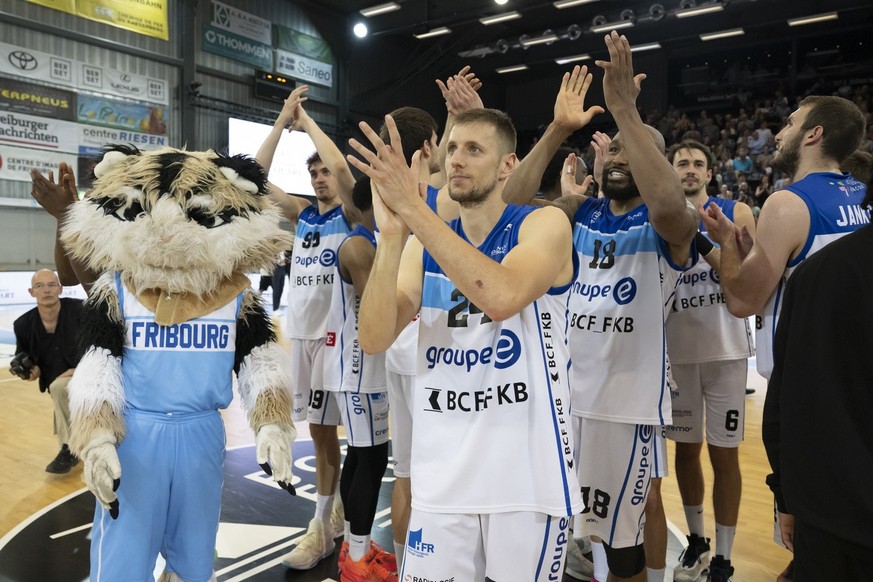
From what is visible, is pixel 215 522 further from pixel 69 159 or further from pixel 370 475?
pixel 69 159

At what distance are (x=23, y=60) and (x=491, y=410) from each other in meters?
13.3

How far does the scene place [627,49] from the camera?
230 centimetres

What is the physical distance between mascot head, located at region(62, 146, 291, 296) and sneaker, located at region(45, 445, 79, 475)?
3.16m

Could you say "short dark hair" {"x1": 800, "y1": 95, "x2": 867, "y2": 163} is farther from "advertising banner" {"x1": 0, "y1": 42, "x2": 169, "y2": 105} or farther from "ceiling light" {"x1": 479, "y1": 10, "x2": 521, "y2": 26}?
"ceiling light" {"x1": 479, "y1": 10, "x2": 521, "y2": 26}

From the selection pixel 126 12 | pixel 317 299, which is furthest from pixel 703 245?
pixel 126 12

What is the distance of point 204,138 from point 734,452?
13.9m

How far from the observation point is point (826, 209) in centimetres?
250

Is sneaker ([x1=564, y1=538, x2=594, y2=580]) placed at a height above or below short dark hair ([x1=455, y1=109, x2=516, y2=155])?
below

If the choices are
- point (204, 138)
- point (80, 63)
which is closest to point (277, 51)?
point (204, 138)

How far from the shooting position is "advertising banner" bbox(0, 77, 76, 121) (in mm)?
11678

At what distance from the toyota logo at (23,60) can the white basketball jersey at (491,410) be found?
12869 millimetres

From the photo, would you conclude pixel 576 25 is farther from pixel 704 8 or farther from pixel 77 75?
pixel 77 75

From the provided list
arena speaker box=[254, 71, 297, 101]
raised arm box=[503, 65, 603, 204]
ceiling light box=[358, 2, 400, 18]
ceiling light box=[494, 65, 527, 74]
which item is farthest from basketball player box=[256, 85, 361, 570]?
ceiling light box=[494, 65, 527, 74]

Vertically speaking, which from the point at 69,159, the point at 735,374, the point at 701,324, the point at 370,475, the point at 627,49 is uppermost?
the point at 69,159
